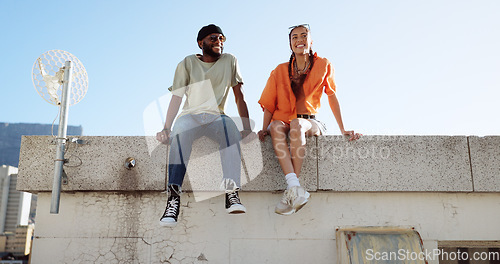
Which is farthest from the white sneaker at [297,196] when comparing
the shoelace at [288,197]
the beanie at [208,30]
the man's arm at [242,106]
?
the beanie at [208,30]

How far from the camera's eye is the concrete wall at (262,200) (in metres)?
3.86

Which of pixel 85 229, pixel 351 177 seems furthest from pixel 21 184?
pixel 351 177

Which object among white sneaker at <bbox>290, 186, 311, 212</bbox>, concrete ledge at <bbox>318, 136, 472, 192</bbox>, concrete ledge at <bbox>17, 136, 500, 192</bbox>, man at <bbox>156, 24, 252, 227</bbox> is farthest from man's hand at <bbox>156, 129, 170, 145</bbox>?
concrete ledge at <bbox>318, 136, 472, 192</bbox>

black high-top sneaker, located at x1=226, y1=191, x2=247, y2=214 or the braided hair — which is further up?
the braided hair

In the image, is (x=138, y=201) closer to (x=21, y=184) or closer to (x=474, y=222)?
(x=21, y=184)

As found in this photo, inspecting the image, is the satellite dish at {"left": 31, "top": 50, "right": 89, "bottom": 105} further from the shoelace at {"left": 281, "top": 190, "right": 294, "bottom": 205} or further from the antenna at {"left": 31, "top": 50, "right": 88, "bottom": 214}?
the shoelace at {"left": 281, "top": 190, "right": 294, "bottom": 205}

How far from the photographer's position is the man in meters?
3.47

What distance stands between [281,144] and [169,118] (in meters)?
1.10

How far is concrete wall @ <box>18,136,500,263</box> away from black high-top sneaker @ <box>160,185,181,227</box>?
1.44 feet

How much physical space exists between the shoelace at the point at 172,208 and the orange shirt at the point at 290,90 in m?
1.33

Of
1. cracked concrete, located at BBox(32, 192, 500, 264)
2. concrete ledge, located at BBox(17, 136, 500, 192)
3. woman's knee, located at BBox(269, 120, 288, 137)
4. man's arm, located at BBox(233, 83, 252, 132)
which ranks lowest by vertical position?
cracked concrete, located at BBox(32, 192, 500, 264)

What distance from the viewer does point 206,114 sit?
376cm

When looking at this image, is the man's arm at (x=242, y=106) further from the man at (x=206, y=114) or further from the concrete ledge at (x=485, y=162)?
the concrete ledge at (x=485, y=162)

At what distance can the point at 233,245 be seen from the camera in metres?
3.86
